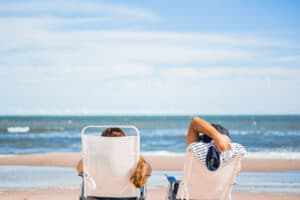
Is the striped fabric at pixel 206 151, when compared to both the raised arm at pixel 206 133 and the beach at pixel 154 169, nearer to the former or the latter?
the raised arm at pixel 206 133

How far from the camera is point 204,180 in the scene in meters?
6.43

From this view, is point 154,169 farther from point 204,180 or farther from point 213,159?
point 213,159

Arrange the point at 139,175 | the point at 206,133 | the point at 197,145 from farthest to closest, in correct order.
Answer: the point at 139,175, the point at 197,145, the point at 206,133

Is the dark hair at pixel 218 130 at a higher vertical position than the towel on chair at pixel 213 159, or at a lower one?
higher

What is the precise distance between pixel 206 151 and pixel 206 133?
0.18m

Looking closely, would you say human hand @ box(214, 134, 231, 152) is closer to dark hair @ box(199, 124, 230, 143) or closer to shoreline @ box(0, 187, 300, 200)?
dark hair @ box(199, 124, 230, 143)

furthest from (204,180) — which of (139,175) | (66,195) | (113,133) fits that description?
(66,195)

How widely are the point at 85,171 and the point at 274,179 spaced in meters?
6.54

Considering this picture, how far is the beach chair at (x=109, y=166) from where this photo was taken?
23.1ft

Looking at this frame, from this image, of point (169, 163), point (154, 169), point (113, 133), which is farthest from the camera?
point (169, 163)

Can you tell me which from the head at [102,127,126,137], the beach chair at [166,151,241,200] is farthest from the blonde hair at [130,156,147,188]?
the beach chair at [166,151,241,200]

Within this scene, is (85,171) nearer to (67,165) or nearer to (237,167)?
(237,167)

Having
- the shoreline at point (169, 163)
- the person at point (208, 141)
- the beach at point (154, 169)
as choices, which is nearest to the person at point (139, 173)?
A: the person at point (208, 141)

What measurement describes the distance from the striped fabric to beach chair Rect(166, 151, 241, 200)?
39 mm
